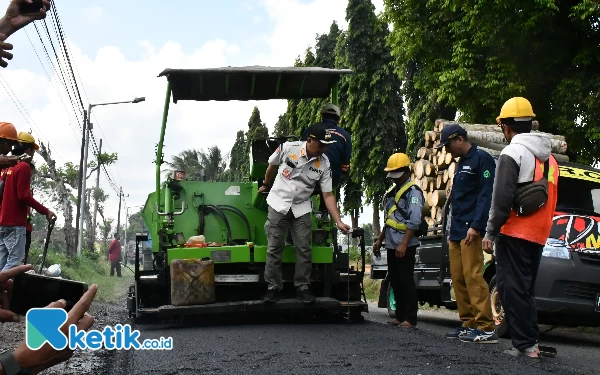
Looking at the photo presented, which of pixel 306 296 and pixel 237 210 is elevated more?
pixel 237 210

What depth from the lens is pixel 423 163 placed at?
543 inches

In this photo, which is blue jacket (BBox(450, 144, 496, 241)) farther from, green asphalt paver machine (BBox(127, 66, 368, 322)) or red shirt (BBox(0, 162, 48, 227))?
red shirt (BBox(0, 162, 48, 227))

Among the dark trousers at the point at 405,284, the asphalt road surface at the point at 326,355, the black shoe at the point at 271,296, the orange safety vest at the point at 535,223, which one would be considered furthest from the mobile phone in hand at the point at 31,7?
the dark trousers at the point at 405,284

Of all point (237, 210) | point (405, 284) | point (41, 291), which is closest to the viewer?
point (41, 291)

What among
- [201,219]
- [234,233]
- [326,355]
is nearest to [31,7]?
[326,355]

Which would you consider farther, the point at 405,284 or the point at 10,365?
the point at 405,284

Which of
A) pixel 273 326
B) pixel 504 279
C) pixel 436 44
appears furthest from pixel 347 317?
pixel 436 44

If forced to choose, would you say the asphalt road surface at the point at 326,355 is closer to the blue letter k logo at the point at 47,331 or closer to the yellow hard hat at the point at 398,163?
the yellow hard hat at the point at 398,163

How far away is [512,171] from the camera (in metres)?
5.61

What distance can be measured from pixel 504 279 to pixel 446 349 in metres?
0.69

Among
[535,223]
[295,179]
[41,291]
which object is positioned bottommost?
[41,291]

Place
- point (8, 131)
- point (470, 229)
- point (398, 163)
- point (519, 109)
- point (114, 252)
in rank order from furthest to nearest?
point (114, 252)
point (398, 163)
point (470, 229)
point (8, 131)
point (519, 109)

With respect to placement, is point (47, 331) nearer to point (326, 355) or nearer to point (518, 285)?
point (326, 355)

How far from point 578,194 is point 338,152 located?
8.65ft
